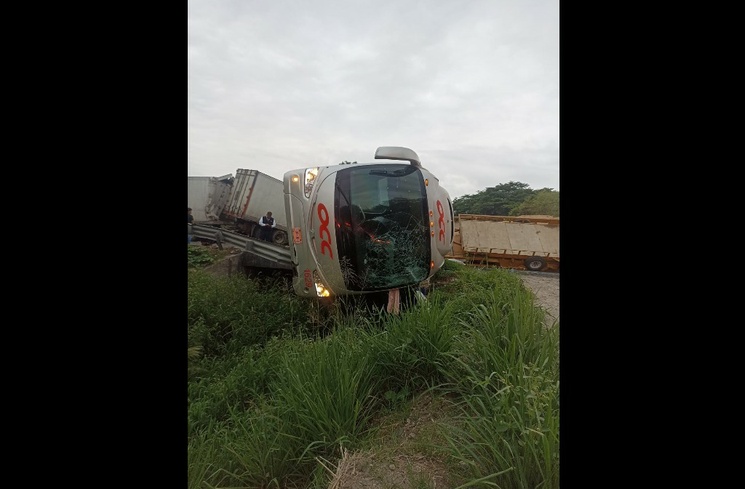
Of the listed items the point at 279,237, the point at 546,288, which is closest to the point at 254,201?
the point at 279,237

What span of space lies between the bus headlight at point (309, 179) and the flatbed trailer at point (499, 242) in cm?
158

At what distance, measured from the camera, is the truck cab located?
226cm

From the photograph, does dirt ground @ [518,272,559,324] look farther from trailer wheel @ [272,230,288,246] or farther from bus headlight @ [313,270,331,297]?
trailer wheel @ [272,230,288,246]

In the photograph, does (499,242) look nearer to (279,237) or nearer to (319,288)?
(319,288)

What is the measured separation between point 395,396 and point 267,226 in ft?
25.4

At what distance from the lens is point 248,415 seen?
1.32 m

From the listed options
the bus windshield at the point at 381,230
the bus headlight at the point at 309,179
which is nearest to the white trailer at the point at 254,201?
the bus headlight at the point at 309,179

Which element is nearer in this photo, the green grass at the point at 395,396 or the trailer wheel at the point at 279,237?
the green grass at the point at 395,396

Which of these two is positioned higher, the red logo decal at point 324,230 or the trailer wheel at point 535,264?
the red logo decal at point 324,230

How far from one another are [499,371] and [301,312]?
1.83 metres

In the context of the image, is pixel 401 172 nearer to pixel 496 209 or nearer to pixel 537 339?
pixel 496 209

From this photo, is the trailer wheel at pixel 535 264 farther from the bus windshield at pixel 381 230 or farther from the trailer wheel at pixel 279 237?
the trailer wheel at pixel 279 237

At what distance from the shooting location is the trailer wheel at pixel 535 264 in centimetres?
210

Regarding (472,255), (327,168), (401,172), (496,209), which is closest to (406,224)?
(401,172)
